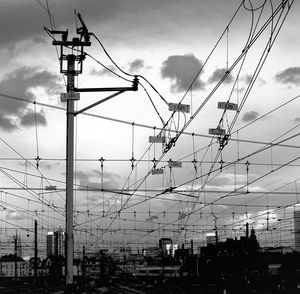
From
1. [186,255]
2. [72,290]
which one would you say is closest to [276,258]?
[186,255]

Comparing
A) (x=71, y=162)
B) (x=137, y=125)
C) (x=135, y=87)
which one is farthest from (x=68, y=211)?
Answer: (x=137, y=125)

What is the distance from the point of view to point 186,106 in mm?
21281

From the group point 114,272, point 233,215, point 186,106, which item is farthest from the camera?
point 114,272

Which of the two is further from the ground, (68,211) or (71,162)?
(71,162)

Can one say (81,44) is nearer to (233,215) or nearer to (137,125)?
(137,125)

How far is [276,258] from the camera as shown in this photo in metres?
123

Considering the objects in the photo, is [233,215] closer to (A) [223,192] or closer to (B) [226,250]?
(A) [223,192]

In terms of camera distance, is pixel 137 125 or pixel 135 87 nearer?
pixel 135 87

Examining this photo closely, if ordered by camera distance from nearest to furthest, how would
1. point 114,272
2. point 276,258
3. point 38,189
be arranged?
point 38,189 → point 276,258 → point 114,272

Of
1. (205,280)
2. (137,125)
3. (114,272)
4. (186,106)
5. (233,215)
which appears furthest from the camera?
(114,272)

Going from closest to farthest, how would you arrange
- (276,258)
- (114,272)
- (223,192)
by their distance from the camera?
(223,192), (276,258), (114,272)

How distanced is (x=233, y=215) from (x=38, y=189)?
36.7m

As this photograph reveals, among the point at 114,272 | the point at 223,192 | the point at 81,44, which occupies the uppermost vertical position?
the point at 81,44

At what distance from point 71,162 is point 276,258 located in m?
106
